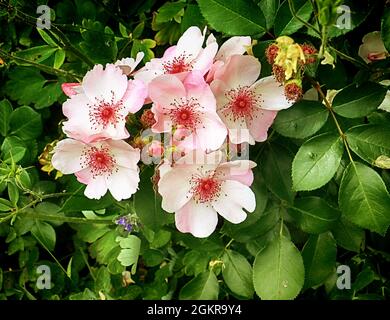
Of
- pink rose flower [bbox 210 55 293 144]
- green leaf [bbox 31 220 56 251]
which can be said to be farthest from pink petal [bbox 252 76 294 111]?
green leaf [bbox 31 220 56 251]

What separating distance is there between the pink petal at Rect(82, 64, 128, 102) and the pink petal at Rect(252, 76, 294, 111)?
18 cm

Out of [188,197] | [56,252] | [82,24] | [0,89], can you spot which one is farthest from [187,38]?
[56,252]

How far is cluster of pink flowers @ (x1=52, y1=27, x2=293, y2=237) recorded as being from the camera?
2.45 ft

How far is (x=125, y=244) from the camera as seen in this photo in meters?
1.19

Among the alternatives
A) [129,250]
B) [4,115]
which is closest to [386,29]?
[129,250]

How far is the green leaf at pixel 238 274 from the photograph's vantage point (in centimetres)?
103

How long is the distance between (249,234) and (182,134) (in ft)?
0.83

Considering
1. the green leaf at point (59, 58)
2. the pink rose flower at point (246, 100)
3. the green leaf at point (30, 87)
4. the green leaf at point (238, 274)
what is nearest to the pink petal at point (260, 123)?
the pink rose flower at point (246, 100)

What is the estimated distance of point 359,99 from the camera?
810 mm

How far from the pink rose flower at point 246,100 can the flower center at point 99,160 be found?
0.55 feet

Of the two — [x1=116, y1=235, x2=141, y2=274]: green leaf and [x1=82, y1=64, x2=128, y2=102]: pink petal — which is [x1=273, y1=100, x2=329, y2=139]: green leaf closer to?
[x1=82, y1=64, x2=128, y2=102]: pink petal

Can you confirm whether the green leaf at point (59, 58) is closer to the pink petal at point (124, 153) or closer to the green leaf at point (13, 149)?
the green leaf at point (13, 149)

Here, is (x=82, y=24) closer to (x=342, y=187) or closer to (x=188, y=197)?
(x=188, y=197)
